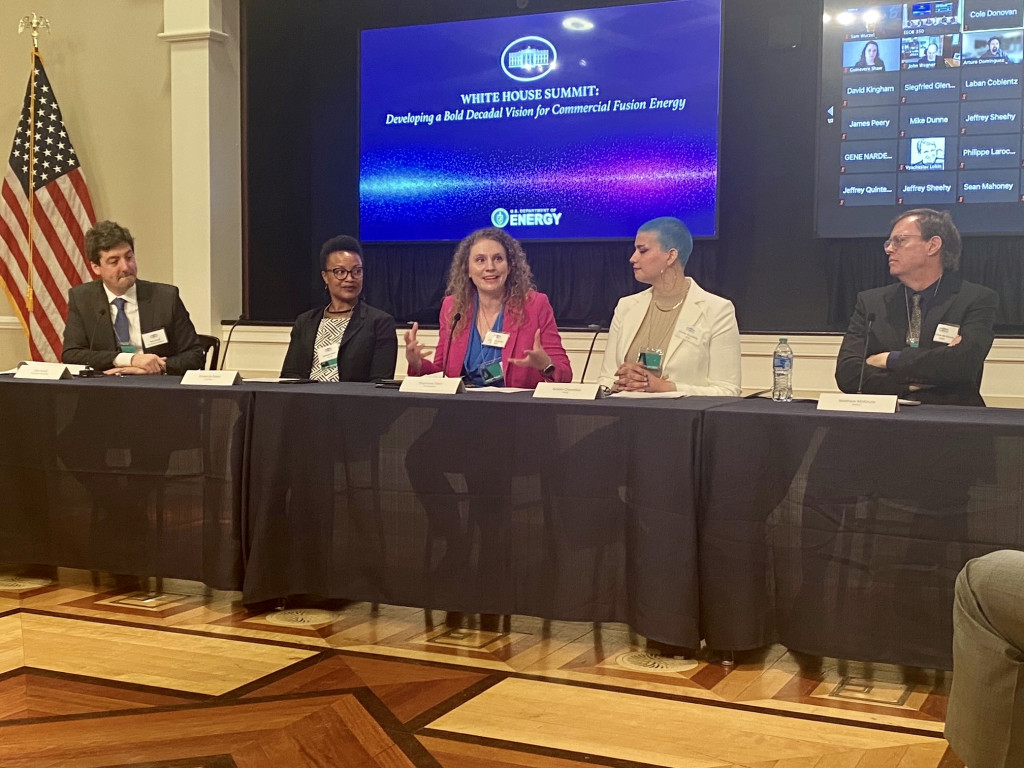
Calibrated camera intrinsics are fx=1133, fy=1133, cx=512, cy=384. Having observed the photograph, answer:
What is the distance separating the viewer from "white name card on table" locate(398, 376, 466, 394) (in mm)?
3135

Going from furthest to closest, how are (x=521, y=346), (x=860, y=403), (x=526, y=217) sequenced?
(x=526, y=217) → (x=521, y=346) → (x=860, y=403)

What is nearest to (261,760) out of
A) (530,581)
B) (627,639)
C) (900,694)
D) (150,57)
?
(530,581)

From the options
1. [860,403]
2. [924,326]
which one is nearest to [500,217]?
[924,326]

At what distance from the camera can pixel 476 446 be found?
9.82 feet

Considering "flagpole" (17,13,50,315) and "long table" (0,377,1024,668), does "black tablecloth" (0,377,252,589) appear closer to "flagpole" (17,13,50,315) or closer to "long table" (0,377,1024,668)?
"long table" (0,377,1024,668)

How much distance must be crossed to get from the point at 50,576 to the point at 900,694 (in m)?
2.70

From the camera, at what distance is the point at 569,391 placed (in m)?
3.06

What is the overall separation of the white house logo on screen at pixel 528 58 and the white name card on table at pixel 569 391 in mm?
3376

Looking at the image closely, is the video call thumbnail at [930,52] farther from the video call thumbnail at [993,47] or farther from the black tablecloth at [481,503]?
the black tablecloth at [481,503]

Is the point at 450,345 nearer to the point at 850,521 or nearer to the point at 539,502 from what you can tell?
the point at 539,502

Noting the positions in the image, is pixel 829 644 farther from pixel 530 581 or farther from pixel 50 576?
pixel 50 576

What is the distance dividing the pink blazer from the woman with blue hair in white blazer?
7.0 inches

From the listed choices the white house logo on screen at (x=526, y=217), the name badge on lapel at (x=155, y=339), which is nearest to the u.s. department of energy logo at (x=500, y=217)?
the white house logo on screen at (x=526, y=217)

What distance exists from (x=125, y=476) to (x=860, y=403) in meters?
2.13
